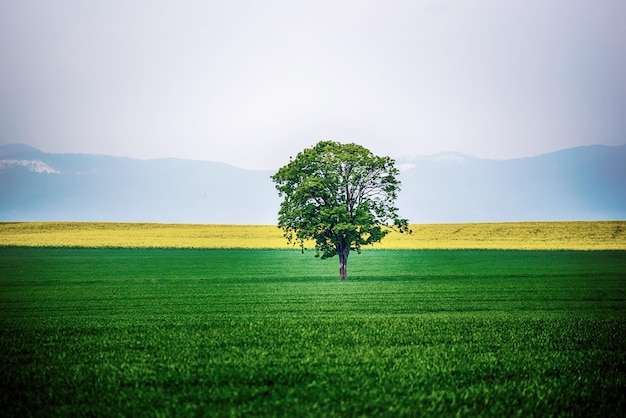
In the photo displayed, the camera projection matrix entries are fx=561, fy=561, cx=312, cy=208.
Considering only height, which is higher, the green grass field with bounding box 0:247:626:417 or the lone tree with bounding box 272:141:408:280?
the lone tree with bounding box 272:141:408:280

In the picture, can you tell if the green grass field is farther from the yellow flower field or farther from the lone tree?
the yellow flower field

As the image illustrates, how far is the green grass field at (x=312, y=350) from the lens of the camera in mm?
10297

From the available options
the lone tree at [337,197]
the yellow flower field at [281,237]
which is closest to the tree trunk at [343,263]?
the lone tree at [337,197]

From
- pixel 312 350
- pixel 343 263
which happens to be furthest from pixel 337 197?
pixel 312 350

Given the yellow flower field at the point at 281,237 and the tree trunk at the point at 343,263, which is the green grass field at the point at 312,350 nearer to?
the tree trunk at the point at 343,263

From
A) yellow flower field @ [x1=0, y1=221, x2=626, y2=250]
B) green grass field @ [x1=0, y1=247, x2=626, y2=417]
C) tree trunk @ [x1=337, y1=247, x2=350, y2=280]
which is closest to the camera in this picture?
green grass field @ [x1=0, y1=247, x2=626, y2=417]

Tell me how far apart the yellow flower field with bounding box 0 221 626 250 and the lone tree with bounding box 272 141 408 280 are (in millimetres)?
29898

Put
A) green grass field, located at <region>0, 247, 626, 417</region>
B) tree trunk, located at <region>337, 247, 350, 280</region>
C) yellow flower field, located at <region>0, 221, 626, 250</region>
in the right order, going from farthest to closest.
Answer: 1. yellow flower field, located at <region>0, 221, 626, 250</region>
2. tree trunk, located at <region>337, 247, 350, 280</region>
3. green grass field, located at <region>0, 247, 626, 417</region>

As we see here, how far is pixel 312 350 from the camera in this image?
47.3 ft

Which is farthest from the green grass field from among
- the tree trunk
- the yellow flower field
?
the yellow flower field

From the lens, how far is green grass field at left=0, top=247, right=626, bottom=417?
33.8 feet

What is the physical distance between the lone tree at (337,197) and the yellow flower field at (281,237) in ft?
98.1

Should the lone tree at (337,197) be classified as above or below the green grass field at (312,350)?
above

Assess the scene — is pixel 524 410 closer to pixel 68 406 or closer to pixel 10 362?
pixel 68 406
